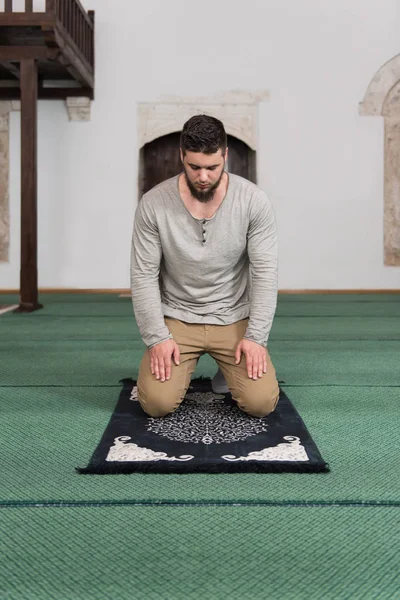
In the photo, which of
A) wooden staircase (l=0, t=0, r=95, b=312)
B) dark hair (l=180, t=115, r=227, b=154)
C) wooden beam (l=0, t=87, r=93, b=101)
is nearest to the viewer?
Result: dark hair (l=180, t=115, r=227, b=154)

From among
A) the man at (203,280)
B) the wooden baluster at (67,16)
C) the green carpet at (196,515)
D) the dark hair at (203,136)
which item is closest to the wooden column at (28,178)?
the wooden baluster at (67,16)

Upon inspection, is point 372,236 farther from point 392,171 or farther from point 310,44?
point 310,44

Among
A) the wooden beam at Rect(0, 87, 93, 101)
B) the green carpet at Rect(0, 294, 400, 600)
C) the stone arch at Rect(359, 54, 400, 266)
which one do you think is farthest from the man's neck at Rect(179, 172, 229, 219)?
the stone arch at Rect(359, 54, 400, 266)

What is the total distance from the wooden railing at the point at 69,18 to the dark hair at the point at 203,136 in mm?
4478

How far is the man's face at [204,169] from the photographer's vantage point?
2.53 metres

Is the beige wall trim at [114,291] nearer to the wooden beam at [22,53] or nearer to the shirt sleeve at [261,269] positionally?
the wooden beam at [22,53]

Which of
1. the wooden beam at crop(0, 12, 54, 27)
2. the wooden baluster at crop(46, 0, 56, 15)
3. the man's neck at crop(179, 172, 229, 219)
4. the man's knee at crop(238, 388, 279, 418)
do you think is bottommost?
the man's knee at crop(238, 388, 279, 418)

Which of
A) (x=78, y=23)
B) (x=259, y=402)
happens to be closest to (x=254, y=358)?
(x=259, y=402)

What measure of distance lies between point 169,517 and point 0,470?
65cm

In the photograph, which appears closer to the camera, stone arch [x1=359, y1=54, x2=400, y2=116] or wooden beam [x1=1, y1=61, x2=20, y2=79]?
wooden beam [x1=1, y1=61, x2=20, y2=79]

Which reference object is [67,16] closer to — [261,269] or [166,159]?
[166,159]

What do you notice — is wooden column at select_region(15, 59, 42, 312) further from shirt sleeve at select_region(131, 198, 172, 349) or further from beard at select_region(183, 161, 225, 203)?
beard at select_region(183, 161, 225, 203)

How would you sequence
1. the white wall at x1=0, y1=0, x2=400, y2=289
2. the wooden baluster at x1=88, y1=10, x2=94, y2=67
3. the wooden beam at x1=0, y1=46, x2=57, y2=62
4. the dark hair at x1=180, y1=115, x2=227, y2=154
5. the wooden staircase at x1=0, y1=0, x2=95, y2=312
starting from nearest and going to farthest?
the dark hair at x1=180, y1=115, x2=227, y2=154 → the wooden staircase at x1=0, y1=0, x2=95, y2=312 → the wooden beam at x1=0, y1=46, x2=57, y2=62 → the wooden baluster at x1=88, y1=10, x2=94, y2=67 → the white wall at x1=0, y1=0, x2=400, y2=289

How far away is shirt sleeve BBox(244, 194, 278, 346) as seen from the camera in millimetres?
2766
